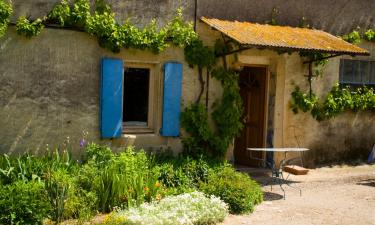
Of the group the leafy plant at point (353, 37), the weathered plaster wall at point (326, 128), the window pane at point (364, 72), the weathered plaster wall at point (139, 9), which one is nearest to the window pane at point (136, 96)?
the weathered plaster wall at point (139, 9)

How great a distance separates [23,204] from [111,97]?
305 centimetres

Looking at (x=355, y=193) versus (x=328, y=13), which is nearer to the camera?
(x=355, y=193)

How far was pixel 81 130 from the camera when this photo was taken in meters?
8.87

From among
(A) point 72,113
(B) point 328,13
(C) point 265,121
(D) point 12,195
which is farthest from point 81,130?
(B) point 328,13

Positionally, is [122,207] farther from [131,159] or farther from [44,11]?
[44,11]

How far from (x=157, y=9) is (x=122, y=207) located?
3983 millimetres

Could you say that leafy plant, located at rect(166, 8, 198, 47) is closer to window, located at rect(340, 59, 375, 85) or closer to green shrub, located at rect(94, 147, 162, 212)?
green shrub, located at rect(94, 147, 162, 212)

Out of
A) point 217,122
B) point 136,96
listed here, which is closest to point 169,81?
point 136,96

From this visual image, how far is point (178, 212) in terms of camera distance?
7.05m

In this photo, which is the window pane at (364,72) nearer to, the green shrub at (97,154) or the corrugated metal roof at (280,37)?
the corrugated metal roof at (280,37)

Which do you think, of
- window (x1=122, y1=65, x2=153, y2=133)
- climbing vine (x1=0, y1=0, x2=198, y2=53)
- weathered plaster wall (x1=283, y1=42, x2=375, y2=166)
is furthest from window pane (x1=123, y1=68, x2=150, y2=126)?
weathered plaster wall (x1=283, y1=42, x2=375, y2=166)

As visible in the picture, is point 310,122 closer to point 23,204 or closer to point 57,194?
point 57,194

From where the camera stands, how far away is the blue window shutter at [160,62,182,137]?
9.56 meters

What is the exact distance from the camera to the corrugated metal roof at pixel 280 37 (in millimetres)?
9352
